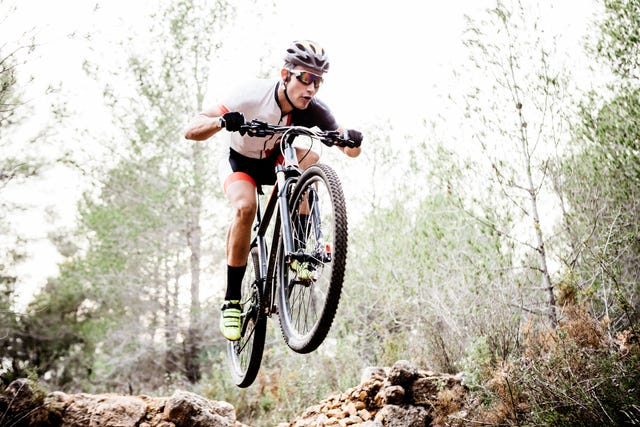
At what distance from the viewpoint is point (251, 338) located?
5211mm

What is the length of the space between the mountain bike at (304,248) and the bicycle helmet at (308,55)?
1.66 feet

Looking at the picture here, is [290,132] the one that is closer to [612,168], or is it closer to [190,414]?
[190,414]

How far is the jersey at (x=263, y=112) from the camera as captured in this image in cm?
446

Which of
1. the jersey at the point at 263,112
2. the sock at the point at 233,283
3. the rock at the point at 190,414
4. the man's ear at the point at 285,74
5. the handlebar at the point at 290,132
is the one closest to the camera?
the handlebar at the point at 290,132

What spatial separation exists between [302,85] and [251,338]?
7.92 feet

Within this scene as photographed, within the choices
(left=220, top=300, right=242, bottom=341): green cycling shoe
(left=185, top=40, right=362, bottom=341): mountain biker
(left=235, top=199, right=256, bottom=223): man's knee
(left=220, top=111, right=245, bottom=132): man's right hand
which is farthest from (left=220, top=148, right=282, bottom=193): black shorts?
(left=220, top=300, right=242, bottom=341): green cycling shoe

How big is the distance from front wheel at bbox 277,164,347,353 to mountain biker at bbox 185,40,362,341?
0.62 metres

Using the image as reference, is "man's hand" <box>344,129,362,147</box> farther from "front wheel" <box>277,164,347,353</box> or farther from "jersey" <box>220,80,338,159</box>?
"jersey" <box>220,80,338,159</box>

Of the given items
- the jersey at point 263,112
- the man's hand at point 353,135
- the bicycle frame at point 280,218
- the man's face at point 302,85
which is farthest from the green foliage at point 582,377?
the man's face at point 302,85

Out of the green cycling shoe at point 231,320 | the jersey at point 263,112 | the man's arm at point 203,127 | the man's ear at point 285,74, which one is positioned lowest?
the green cycling shoe at point 231,320

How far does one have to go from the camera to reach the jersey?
446 centimetres

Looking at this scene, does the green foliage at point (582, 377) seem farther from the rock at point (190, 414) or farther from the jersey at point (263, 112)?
the rock at point (190, 414)

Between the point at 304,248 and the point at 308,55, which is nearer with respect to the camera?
the point at 304,248

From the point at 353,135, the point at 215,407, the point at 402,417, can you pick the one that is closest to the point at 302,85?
the point at 353,135
